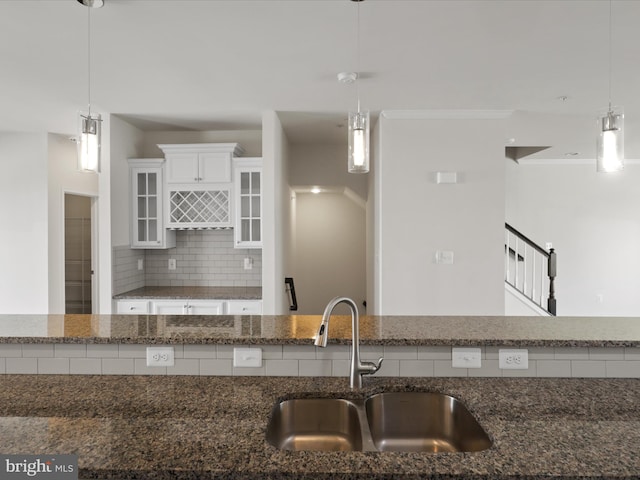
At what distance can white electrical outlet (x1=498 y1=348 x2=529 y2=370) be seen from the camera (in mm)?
1693

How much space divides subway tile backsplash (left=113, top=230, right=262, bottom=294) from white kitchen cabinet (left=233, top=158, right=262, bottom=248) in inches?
16.5

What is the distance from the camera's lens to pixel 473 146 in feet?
13.9

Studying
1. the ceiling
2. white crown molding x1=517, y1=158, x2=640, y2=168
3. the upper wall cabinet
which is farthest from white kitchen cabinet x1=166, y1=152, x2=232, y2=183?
white crown molding x1=517, y1=158, x2=640, y2=168

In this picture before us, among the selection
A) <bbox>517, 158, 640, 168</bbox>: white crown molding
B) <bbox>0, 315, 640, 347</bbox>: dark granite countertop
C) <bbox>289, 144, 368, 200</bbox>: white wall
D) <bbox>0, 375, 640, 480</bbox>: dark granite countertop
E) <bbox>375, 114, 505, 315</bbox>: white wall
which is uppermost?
<bbox>517, 158, 640, 168</bbox>: white crown molding

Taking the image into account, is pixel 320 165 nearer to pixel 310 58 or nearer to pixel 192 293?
pixel 192 293

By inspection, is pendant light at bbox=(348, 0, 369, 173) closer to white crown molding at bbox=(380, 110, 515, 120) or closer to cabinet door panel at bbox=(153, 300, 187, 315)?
white crown molding at bbox=(380, 110, 515, 120)

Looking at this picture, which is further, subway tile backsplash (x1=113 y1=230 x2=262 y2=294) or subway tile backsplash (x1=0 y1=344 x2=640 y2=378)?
subway tile backsplash (x1=113 y1=230 x2=262 y2=294)

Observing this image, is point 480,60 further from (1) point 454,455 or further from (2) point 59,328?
(2) point 59,328

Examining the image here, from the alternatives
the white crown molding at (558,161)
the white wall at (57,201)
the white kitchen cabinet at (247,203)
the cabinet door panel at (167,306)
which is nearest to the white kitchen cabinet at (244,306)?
the cabinet door panel at (167,306)

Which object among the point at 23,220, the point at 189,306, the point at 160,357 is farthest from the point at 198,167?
the point at 160,357

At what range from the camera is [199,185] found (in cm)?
467

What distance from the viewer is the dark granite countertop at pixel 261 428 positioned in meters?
1.02

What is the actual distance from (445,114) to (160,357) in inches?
138

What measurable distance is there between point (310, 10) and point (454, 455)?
2222 millimetres
